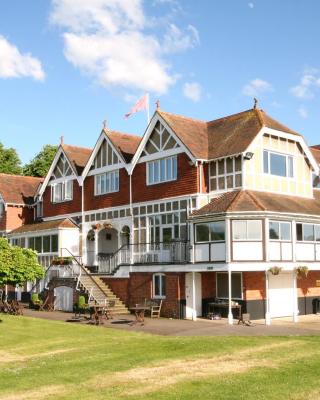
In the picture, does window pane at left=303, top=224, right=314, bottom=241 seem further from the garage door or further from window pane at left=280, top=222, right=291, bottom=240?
the garage door

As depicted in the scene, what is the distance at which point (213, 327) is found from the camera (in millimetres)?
25031

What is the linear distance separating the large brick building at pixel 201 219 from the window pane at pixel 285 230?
48 millimetres

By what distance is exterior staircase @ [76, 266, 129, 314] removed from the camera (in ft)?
103

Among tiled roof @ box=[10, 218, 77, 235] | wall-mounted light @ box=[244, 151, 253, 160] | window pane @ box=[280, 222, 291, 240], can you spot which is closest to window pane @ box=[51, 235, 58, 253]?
tiled roof @ box=[10, 218, 77, 235]

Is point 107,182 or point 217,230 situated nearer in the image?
point 217,230

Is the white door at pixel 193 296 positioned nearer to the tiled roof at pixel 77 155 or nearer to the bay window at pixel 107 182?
the bay window at pixel 107 182

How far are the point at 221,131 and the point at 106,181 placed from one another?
846cm

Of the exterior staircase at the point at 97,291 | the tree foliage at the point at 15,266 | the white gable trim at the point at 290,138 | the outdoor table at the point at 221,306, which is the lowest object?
the outdoor table at the point at 221,306

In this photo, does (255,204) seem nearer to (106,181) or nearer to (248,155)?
(248,155)

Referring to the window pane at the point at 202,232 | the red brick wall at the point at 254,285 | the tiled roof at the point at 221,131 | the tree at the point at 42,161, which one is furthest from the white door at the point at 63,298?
the tree at the point at 42,161

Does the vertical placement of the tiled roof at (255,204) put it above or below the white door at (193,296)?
above

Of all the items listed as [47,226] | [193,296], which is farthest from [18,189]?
[193,296]

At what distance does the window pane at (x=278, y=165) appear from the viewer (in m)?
31.0

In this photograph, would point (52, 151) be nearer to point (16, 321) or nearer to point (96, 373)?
point (16, 321)
